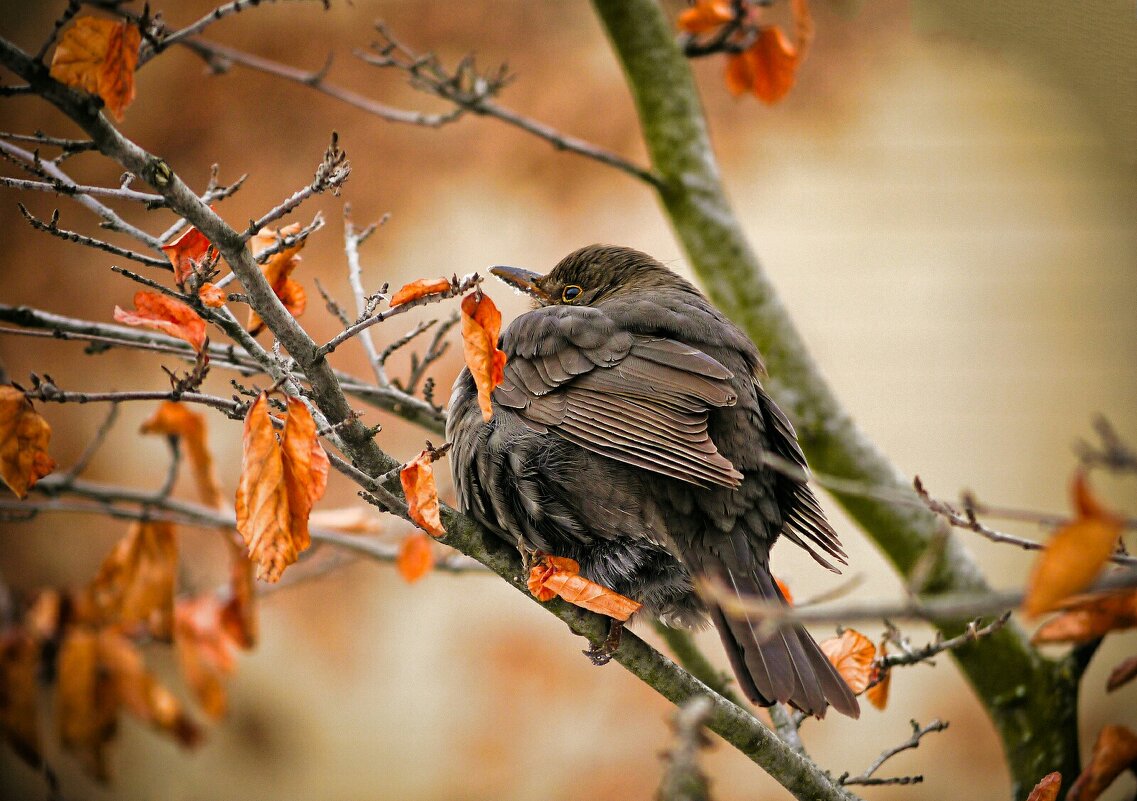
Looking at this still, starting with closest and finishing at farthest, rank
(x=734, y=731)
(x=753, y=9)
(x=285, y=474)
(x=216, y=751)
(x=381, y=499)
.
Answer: (x=285, y=474), (x=381, y=499), (x=734, y=731), (x=753, y=9), (x=216, y=751)

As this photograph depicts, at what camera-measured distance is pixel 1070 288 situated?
4.64 meters

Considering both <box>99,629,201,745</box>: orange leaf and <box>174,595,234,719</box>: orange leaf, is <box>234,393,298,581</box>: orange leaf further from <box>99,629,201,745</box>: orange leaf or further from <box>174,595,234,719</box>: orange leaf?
<box>99,629,201,745</box>: orange leaf

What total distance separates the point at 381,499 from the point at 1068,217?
4.29 meters

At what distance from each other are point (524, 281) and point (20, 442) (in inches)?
67.8

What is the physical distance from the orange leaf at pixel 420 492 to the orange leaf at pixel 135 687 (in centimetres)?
205


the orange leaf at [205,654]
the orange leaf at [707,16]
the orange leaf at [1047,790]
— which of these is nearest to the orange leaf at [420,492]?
the orange leaf at [1047,790]

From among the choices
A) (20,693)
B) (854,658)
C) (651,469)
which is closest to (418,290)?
(651,469)

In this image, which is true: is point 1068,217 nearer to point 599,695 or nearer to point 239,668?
point 599,695

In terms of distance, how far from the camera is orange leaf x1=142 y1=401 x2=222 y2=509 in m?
2.57

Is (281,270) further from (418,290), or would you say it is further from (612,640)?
(612,640)

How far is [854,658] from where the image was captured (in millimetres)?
2236

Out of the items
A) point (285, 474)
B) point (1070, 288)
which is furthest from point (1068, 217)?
point (285, 474)

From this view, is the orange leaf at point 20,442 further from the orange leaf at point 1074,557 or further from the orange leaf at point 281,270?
the orange leaf at point 1074,557

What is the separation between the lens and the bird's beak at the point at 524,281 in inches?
123
